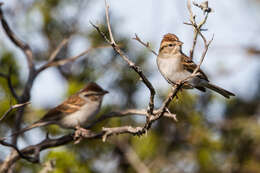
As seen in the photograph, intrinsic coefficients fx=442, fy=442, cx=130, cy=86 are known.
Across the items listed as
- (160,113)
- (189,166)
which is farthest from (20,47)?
(189,166)

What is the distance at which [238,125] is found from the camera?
6.11 m

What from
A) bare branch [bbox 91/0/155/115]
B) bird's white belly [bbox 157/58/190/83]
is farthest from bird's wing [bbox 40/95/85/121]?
bare branch [bbox 91/0/155/115]

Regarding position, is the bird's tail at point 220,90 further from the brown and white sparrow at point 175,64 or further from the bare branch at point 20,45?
Result: the bare branch at point 20,45

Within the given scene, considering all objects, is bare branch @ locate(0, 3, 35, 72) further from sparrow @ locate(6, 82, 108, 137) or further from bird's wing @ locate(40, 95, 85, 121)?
sparrow @ locate(6, 82, 108, 137)

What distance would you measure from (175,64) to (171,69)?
0.11 m

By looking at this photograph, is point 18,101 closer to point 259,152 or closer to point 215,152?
point 215,152

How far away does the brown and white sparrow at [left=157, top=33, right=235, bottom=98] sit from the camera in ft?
14.8

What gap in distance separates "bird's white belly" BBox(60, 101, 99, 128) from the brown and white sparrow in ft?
5.81

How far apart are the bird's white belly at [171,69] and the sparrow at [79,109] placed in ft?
5.19

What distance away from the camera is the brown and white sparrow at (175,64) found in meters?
4.52

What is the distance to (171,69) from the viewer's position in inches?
179

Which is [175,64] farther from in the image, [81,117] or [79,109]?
[79,109]

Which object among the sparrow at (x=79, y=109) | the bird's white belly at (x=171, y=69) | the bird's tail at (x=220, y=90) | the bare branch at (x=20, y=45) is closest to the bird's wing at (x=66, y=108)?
the sparrow at (x=79, y=109)

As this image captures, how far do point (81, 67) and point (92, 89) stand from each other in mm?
387
